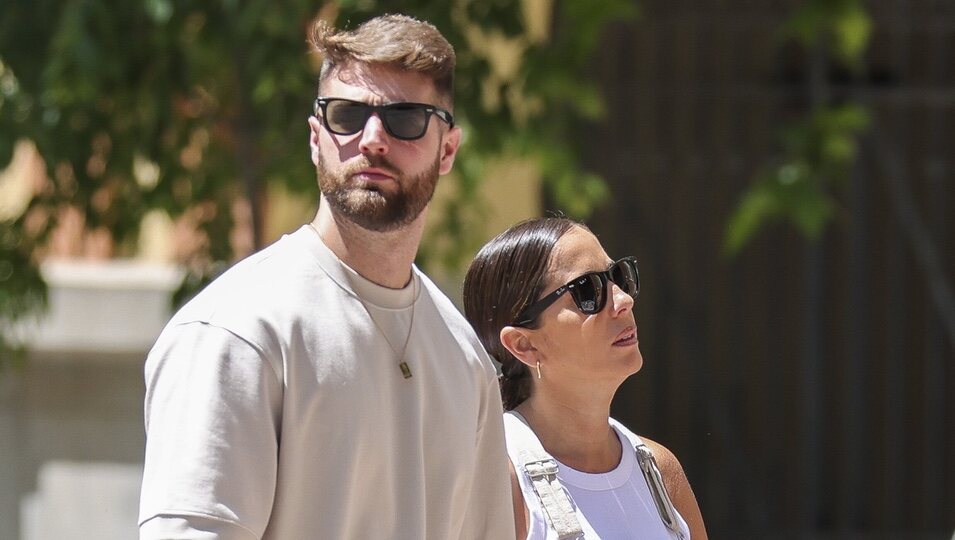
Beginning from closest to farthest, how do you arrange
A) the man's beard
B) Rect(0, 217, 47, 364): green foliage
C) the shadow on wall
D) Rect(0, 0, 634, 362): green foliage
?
the man's beard
Rect(0, 0, 634, 362): green foliage
Rect(0, 217, 47, 364): green foliage
the shadow on wall

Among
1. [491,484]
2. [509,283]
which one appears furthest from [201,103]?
[491,484]

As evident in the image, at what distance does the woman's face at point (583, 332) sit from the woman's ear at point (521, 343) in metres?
0.02

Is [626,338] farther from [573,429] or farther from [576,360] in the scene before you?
[573,429]

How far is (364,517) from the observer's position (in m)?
2.04

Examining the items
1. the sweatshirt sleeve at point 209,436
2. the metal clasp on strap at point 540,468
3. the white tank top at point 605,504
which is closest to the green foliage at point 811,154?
the white tank top at point 605,504

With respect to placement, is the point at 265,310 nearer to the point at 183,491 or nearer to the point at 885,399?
the point at 183,491

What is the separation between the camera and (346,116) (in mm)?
2125

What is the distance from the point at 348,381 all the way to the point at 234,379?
0.17m

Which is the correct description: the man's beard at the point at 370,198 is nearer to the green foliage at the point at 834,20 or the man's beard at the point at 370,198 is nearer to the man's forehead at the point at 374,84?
the man's forehead at the point at 374,84

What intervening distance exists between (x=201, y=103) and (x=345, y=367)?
12.4 feet

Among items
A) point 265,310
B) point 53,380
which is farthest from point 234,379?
point 53,380

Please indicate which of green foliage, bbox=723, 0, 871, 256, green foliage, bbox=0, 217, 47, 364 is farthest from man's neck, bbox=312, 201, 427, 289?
green foliage, bbox=0, 217, 47, 364

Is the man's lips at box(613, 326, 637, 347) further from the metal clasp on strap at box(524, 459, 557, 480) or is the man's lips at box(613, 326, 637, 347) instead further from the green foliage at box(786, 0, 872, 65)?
the green foliage at box(786, 0, 872, 65)

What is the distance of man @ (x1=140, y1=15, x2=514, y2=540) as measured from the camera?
1.90 m
